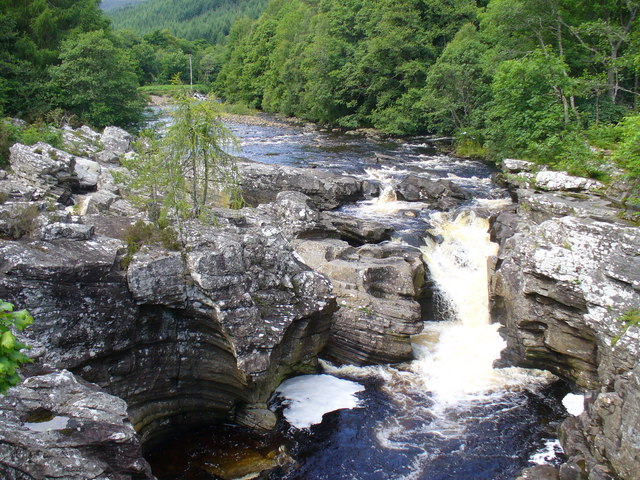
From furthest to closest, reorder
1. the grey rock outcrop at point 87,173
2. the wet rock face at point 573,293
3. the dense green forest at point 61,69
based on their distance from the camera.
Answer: the dense green forest at point 61,69 < the grey rock outcrop at point 87,173 < the wet rock face at point 573,293

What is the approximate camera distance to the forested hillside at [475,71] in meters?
27.2

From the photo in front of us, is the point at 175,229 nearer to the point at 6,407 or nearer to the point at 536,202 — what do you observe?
the point at 6,407

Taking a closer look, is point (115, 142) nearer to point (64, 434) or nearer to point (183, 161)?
point (183, 161)

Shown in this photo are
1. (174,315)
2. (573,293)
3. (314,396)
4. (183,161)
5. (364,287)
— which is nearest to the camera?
(174,315)

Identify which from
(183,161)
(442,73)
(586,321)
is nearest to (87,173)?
(183,161)

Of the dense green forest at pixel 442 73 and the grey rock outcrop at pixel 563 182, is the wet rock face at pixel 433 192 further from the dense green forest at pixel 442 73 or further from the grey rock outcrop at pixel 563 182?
the dense green forest at pixel 442 73

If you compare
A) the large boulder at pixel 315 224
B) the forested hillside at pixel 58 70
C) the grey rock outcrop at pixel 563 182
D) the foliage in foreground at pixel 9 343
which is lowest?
the large boulder at pixel 315 224

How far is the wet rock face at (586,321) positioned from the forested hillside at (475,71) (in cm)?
483

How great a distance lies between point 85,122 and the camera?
107 ft

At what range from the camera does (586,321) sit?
12445mm

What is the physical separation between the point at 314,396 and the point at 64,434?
7.34 m

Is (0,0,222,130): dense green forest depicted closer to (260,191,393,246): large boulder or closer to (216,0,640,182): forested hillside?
(260,191,393,246): large boulder

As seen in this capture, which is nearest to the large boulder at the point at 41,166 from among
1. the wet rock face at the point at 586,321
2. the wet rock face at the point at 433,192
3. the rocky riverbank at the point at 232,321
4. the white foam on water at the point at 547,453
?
the rocky riverbank at the point at 232,321

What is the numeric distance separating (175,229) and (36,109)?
2362 centimetres
